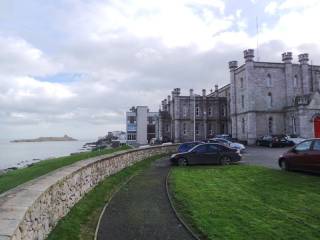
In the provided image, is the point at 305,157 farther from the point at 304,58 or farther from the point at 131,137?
the point at 131,137

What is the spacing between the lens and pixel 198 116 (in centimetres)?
7906

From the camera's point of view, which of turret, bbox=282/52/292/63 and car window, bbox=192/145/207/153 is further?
turret, bbox=282/52/292/63

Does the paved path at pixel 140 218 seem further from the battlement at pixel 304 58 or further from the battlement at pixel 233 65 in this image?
the battlement at pixel 304 58

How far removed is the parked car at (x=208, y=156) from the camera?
24438 mm

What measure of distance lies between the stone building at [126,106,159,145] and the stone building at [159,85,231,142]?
6629mm

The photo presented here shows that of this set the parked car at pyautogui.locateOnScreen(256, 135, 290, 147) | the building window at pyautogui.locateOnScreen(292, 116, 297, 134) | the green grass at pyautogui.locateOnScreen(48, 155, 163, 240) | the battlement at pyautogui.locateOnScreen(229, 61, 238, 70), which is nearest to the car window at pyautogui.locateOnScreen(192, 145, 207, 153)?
the green grass at pyautogui.locateOnScreen(48, 155, 163, 240)

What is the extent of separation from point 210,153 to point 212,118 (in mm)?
55693

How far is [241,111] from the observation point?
59781 mm

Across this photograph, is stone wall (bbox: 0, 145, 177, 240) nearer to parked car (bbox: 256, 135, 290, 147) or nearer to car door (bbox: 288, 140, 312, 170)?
car door (bbox: 288, 140, 312, 170)

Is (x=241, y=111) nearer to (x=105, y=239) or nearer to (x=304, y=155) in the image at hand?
(x=304, y=155)

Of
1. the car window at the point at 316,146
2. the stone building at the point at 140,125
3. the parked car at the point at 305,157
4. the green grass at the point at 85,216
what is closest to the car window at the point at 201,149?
the parked car at the point at 305,157

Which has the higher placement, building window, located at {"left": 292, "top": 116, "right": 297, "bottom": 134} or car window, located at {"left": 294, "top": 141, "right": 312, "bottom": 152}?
building window, located at {"left": 292, "top": 116, "right": 297, "bottom": 134}

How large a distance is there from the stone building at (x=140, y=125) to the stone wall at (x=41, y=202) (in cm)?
5037

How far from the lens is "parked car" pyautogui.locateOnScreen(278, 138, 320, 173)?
1672 cm
